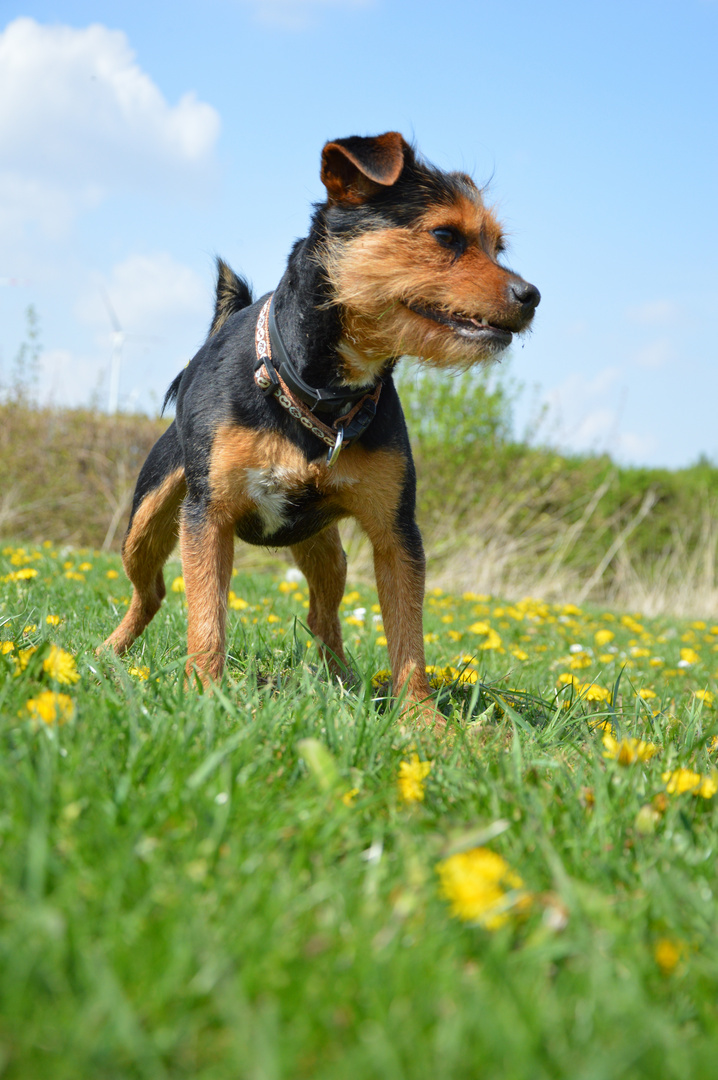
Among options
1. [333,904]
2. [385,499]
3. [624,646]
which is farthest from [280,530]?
[624,646]

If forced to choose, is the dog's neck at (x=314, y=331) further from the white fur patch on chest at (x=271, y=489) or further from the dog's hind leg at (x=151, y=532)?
the dog's hind leg at (x=151, y=532)

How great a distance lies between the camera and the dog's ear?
9.96ft

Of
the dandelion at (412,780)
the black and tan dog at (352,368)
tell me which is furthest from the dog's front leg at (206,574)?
the dandelion at (412,780)

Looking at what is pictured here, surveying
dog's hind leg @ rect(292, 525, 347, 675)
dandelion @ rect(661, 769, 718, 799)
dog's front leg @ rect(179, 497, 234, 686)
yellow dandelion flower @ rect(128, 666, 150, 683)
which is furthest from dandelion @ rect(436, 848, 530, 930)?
dog's hind leg @ rect(292, 525, 347, 675)

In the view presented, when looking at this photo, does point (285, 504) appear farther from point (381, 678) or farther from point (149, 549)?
point (149, 549)

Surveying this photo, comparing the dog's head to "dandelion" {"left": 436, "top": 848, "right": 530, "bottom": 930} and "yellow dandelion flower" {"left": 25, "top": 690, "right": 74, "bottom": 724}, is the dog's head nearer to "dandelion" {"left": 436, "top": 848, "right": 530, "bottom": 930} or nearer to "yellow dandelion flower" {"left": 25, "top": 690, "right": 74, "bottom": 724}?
"yellow dandelion flower" {"left": 25, "top": 690, "right": 74, "bottom": 724}

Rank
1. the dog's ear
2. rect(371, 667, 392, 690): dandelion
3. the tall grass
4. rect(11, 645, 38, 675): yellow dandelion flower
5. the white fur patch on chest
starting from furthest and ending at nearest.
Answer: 1. the tall grass
2. rect(371, 667, 392, 690): dandelion
3. the white fur patch on chest
4. the dog's ear
5. rect(11, 645, 38, 675): yellow dandelion flower

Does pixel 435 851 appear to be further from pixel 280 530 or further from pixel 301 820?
pixel 280 530

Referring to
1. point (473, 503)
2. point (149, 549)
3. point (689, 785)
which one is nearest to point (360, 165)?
point (149, 549)

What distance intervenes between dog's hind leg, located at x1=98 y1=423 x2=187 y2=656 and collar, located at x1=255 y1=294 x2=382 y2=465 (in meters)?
0.90

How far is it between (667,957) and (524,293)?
2334 mm

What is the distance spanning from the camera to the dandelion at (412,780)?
6.13 ft

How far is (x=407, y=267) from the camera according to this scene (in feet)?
10.1

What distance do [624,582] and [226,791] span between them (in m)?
13.4
